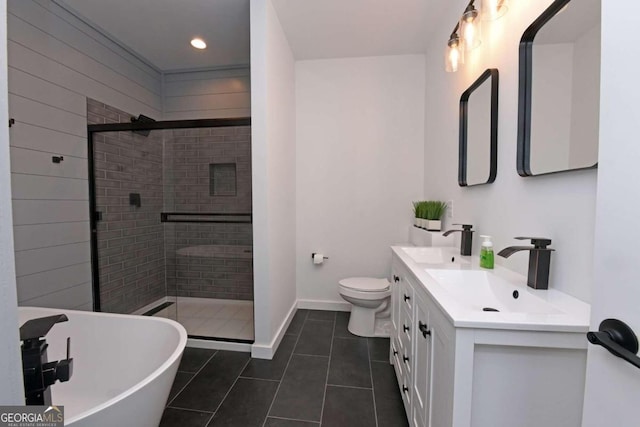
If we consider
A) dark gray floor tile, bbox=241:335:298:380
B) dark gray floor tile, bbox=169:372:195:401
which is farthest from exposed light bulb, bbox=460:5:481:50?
dark gray floor tile, bbox=169:372:195:401

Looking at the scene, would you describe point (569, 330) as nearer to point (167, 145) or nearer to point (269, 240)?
point (269, 240)

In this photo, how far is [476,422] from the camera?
77cm

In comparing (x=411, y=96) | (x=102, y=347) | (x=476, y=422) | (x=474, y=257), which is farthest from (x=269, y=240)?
(x=411, y=96)

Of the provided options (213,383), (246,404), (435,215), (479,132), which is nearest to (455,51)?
(479,132)

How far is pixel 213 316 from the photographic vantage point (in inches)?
103

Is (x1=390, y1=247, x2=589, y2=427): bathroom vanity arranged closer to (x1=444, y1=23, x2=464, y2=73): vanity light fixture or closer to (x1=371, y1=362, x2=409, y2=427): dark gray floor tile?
(x1=371, y1=362, x2=409, y2=427): dark gray floor tile

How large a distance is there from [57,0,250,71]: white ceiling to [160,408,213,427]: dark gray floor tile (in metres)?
2.87

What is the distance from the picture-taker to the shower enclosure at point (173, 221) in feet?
7.64

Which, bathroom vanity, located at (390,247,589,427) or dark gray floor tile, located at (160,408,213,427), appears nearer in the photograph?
bathroom vanity, located at (390,247,589,427)

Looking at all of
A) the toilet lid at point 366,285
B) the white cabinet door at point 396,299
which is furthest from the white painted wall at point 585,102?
the toilet lid at point 366,285

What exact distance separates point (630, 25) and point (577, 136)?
23.2 inches

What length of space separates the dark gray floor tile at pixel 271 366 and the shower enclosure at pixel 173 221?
0.38m

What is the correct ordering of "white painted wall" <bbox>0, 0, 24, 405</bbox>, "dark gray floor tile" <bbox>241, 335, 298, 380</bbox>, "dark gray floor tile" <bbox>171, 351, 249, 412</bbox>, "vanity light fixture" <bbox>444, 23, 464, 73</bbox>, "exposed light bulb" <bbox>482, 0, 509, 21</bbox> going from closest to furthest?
"white painted wall" <bbox>0, 0, 24, 405</bbox>
"exposed light bulb" <bbox>482, 0, 509, 21</bbox>
"dark gray floor tile" <bbox>171, 351, 249, 412</bbox>
"vanity light fixture" <bbox>444, 23, 464, 73</bbox>
"dark gray floor tile" <bbox>241, 335, 298, 380</bbox>

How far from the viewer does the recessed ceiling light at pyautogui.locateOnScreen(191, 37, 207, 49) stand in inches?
98.3
